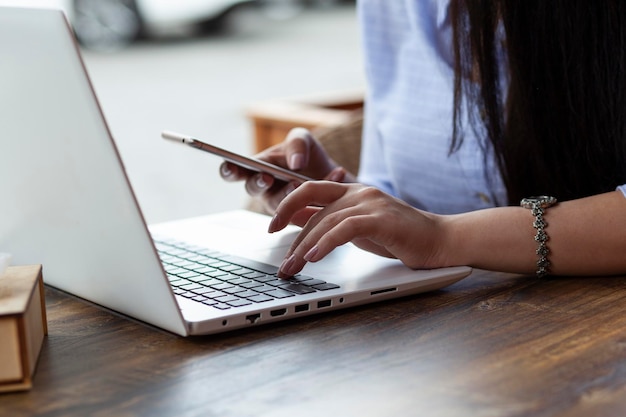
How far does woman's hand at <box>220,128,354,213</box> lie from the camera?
1.13m

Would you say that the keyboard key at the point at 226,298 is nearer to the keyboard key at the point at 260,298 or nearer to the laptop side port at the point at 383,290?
the keyboard key at the point at 260,298

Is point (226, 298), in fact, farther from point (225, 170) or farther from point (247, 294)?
point (225, 170)

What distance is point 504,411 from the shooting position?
26.1 inches

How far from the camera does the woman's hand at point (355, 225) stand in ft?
2.92

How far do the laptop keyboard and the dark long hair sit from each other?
346 millimetres

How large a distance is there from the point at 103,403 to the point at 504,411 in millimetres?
277

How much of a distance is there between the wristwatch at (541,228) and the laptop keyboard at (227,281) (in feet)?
0.72

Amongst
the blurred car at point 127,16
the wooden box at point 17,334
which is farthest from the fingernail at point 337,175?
the blurred car at point 127,16

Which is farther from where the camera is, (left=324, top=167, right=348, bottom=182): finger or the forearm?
(left=324, top=167, right=348, bottom=182): finger

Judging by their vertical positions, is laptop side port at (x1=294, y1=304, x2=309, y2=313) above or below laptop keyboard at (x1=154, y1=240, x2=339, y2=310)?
below

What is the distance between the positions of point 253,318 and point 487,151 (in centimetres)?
51

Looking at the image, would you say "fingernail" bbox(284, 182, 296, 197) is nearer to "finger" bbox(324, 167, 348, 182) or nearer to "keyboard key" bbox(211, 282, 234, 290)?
"finger" bbox(324, 167, 348, 182)

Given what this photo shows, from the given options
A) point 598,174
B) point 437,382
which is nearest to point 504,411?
point 437,382

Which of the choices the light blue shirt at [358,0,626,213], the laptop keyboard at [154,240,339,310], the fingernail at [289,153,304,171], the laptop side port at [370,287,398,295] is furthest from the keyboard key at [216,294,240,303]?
the light blue shirt at [358,0,626,213]
